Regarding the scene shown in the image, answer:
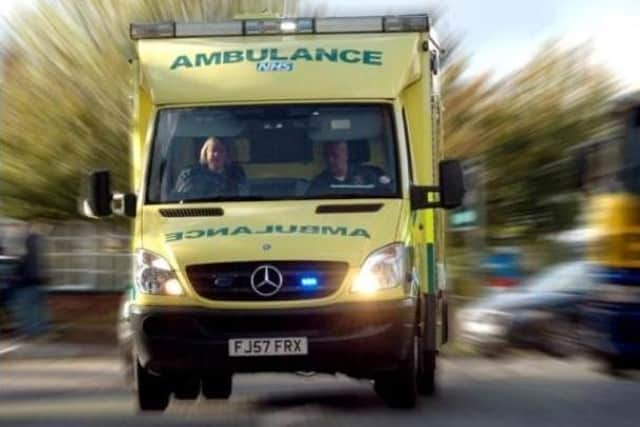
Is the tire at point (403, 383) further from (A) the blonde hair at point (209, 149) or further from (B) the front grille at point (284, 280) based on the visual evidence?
(A) the blonde hair at point (209, 149)

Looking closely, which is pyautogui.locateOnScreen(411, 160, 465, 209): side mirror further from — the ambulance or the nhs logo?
the nhs logo

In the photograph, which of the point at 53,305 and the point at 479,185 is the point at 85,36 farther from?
the point at 479,185

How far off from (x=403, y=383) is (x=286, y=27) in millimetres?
2904

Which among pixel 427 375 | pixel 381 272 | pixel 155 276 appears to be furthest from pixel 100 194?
pixel 427 375

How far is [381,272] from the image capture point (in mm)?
12234

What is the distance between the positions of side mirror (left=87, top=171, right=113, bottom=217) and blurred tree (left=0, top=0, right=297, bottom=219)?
51.2 feet

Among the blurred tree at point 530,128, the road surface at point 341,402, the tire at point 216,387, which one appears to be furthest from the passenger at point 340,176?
the blurred tree at point 530,128

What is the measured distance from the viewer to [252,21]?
1385 cm

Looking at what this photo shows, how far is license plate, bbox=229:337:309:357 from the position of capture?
1212 cm

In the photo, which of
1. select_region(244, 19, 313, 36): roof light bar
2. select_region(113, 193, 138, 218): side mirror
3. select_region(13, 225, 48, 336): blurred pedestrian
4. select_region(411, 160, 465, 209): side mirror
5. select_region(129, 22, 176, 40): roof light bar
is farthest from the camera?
select_region(13, 225, 48, 336): blurred pedestrian

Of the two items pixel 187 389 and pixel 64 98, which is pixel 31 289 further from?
pixel 187 389

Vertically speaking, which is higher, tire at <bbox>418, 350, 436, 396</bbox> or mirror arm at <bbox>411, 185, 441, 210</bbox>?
mirror arm at <bbox>411, 185, 441, 210</bbox>

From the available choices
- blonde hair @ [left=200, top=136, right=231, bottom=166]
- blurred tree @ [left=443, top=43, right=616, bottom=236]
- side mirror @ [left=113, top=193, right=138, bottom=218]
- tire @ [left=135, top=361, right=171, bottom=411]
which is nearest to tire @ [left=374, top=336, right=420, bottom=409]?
tire @ [left=135, top=361, right=171, bottom=411]

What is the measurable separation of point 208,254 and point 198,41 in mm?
2126
